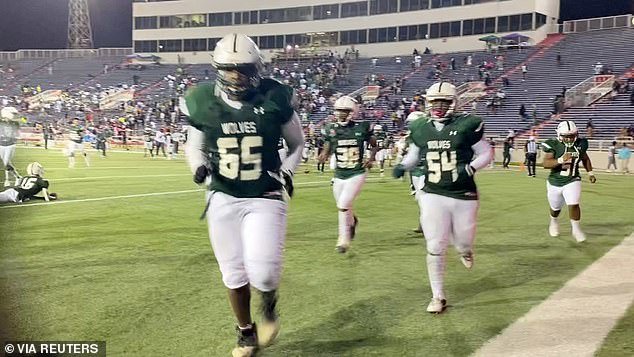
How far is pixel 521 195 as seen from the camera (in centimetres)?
1622

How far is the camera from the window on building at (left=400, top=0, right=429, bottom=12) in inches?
2041

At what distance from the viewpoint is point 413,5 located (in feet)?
172

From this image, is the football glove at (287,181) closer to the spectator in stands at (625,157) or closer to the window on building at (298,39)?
the spectator in stands at (625,157)

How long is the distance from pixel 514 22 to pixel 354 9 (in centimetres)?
1590

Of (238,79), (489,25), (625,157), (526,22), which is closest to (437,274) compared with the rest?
(238,79)

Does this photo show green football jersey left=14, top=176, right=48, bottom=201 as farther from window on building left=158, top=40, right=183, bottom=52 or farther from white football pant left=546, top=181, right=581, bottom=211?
window on building left=158, top=40, right=183, bottom=52

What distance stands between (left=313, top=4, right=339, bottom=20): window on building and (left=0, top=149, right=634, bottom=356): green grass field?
46874mm

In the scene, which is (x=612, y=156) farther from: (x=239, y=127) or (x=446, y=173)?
(x=239, y=127)

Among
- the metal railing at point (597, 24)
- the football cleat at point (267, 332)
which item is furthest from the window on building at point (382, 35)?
the football cleat at point (267, 332)

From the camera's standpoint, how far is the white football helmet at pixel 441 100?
17.6 ft

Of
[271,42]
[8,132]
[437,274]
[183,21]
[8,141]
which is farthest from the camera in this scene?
[183,21]

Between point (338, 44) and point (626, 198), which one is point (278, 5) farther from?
point (626, 198)

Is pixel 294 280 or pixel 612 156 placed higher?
pixel 612 156

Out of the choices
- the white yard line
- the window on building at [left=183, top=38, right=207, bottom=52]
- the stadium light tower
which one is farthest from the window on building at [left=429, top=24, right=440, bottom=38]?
the white yard line
